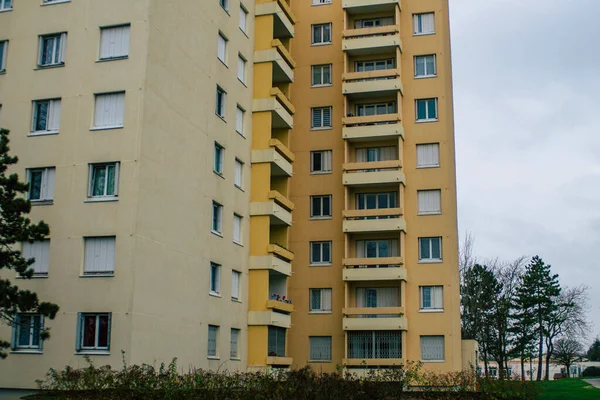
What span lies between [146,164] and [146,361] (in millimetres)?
8510

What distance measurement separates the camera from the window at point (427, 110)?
5369cm

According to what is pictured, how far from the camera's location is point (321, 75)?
2219 inches

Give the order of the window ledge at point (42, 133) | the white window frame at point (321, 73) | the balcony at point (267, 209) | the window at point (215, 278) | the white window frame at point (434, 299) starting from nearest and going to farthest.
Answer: the window ledge at point (42, 133), the window at point (215, 278), the balcony at point (267, 209), the white window frame at point (434, 299), the white window frame at point (321, 73)

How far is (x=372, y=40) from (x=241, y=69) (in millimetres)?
12371

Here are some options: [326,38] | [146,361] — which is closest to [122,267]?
[146,361]

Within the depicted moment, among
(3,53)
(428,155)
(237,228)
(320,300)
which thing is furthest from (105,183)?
(428,155)

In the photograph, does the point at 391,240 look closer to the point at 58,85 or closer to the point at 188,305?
→ the point at 188,305

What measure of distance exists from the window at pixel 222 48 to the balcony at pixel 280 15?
631cm

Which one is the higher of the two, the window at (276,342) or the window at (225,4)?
the window at (225,4)

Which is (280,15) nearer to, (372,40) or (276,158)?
(372,40)

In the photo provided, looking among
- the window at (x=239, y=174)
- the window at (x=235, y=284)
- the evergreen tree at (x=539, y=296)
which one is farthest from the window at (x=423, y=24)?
the evergreen tree at (x=539, y=296)

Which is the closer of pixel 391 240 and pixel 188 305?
pixel 188 305

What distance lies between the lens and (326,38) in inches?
2243

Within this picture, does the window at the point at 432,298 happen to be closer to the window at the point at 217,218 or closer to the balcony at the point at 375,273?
the balcony at the point at 375,273
